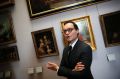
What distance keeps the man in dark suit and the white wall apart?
20.9 inches

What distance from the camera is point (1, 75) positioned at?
2.83 meters

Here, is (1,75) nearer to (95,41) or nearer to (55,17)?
(55,17)

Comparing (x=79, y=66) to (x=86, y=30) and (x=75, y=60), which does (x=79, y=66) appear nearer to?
(x=75, y=60)

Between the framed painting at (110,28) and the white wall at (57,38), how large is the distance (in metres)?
0.06

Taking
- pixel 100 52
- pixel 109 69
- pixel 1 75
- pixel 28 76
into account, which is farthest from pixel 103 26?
pixel 1 75

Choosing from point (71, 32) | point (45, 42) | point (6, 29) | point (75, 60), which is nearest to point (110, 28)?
point (71, 32)

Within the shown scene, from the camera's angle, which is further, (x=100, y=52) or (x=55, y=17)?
(x=55, y=17)

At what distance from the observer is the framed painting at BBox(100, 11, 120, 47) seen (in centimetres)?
236

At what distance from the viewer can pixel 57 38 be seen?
2609 millimetres

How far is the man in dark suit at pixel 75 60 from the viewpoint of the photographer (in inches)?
70.7

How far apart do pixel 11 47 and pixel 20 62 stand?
0.26 meters

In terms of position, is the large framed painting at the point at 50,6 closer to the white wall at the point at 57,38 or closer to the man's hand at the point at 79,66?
the white wall at the point at 57,38

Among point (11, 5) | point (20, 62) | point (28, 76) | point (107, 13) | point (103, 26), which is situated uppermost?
point (11, 5)

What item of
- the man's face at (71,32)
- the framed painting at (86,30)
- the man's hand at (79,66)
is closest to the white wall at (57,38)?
the framed painting at (86,30)
